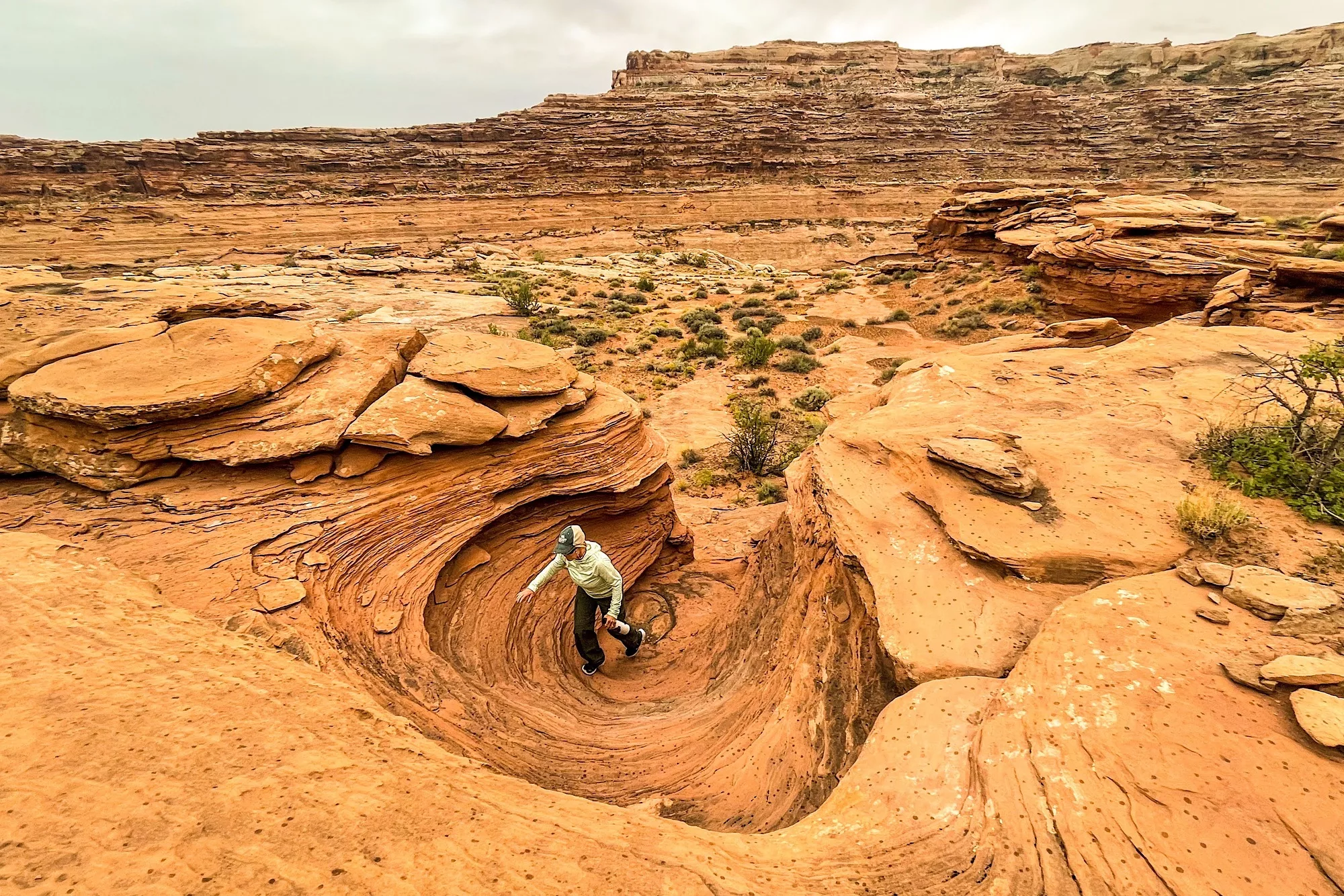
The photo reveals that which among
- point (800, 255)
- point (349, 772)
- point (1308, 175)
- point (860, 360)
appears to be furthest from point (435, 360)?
point (1308, 175)

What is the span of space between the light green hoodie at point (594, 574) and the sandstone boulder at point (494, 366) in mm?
2218

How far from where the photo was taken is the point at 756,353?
1844 cm

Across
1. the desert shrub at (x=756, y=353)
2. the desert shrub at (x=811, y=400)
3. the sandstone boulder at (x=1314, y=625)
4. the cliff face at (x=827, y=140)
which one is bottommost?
the desert shrub at (x=811, y=400)

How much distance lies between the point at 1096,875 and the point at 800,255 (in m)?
43.7

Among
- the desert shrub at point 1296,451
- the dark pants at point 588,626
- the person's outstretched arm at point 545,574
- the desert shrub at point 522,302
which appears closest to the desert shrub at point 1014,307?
the desert shrub at point 1296,451

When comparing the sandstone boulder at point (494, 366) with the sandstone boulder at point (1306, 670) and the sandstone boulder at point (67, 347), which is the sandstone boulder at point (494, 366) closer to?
the sandstone boulder at point (67, 347)

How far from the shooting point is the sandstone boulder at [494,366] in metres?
6.46

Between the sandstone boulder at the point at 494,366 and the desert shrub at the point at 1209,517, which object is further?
the sandstone boulder at the point at 494,366

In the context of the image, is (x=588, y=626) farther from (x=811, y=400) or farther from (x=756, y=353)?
(x=756, y=353)

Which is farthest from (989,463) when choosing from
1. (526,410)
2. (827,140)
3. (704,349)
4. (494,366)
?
(827,140)

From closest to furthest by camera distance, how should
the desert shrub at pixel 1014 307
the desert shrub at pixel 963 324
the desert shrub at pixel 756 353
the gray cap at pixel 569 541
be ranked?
1. the gray cap at pixel 569 541
2. the desert shrub at pixel 756 353
3. the desert shrub at pixel 1014 307
4. the desert shrub at pixel 963 324

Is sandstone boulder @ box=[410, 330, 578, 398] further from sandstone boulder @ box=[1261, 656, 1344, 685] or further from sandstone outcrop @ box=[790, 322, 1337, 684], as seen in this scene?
sandstone boulder @ box=[1261, 656, 1344, 685]

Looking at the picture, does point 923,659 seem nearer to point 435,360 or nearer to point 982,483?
point 982,483

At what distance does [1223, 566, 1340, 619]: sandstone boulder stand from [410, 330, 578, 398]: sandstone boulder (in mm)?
6431
